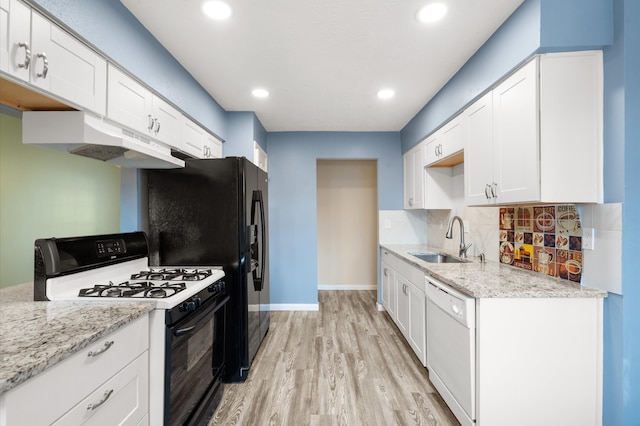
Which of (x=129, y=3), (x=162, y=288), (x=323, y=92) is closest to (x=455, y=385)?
(x=162, y=288)

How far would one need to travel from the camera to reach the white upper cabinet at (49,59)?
1072 millimetres

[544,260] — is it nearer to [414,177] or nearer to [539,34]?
[539,34]

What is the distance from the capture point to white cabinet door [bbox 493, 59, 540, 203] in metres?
1.60

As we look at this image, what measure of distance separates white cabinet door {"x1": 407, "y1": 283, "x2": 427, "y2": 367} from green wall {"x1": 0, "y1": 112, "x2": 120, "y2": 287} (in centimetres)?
260

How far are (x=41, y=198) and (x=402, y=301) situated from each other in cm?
309

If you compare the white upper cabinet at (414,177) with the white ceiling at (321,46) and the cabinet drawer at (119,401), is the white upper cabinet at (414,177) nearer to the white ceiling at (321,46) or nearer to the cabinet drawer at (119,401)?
the white ceiling at (321,46)

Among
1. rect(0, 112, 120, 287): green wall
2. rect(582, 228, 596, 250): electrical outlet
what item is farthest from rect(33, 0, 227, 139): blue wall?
rect(582, 228, 596, 250): electrical outlet

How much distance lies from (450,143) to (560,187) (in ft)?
3.85

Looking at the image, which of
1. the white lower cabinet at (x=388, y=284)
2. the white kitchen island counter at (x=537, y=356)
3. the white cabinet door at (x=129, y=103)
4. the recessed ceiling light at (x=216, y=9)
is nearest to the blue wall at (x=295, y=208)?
the white lower cabinet at (x=388, y=284)

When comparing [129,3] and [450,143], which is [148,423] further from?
[450,143]

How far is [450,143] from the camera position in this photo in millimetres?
2623

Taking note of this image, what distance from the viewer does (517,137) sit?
1.73m

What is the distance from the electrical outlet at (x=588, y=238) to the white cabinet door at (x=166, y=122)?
264 cm

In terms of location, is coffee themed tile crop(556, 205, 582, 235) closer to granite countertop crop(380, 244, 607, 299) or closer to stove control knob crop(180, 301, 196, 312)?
granite countertop crop(380, 244, 607, 299)
